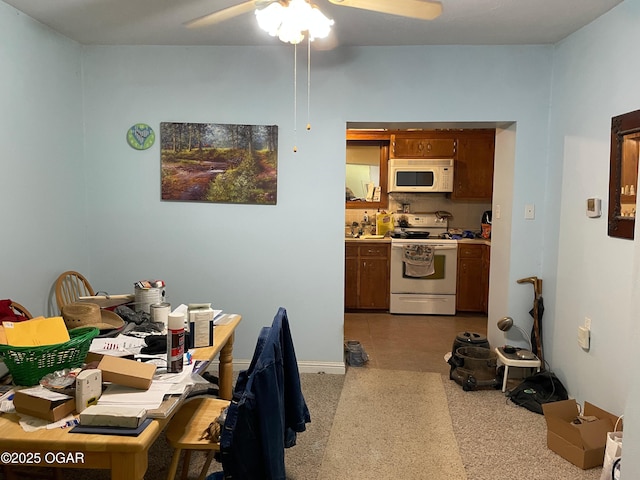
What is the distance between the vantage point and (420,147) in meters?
5.42

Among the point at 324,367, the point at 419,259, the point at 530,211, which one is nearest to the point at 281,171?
the point at 324,367

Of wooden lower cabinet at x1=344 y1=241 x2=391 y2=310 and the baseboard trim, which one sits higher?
wooden lower cabinet at x1=344 y1=241 x2=391 y2=310

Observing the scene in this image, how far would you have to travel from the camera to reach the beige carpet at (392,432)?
91.4 inches

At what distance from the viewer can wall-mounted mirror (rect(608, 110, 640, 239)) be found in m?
2.38

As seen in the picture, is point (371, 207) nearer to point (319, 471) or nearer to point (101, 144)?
point (101, 144)

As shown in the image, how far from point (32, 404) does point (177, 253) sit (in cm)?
221

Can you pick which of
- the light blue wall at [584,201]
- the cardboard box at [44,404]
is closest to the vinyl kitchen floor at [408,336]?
the light blue wall at [584,201]

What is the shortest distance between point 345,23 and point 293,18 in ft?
3.56

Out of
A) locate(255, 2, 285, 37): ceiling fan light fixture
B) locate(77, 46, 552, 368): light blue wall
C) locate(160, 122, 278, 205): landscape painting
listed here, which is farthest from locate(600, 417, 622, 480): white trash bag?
locate(160, 122, 278, 205): landscape painting

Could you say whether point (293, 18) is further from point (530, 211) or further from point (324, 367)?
point (324, 367)

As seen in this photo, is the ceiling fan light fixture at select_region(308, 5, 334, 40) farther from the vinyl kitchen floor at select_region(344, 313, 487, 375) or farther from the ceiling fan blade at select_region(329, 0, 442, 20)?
the vinyl kitchen floor at select_region(344, 313, 487, 375)

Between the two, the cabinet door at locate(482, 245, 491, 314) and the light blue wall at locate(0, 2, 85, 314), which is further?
the cabinet door at locate(482, 245, 491, 314)

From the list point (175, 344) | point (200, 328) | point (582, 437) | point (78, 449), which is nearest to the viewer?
point (78, 449)

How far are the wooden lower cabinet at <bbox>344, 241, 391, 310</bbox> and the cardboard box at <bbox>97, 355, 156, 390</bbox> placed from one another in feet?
12.6
